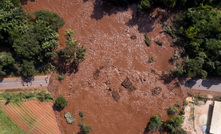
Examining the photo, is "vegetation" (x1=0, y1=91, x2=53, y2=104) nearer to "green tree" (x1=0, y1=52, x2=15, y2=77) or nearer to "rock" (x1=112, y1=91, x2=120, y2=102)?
"green tree" (x1=0, y1=52, x2=15, y2=77)

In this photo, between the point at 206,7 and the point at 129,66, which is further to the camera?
the point at 129,66

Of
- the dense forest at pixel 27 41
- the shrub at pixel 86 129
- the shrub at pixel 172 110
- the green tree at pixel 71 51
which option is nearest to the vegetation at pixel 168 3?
the green tree at pixel 71 51

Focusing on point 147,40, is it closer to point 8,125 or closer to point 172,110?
point 172,110

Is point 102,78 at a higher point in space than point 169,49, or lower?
lower

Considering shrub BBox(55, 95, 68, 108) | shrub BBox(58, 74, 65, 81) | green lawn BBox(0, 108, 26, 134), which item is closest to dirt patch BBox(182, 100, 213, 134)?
shrub BBox(55, 95, 68, 108)

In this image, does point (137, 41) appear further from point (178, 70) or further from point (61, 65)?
point (61, 65)

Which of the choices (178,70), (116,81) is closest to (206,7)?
(178,70)
